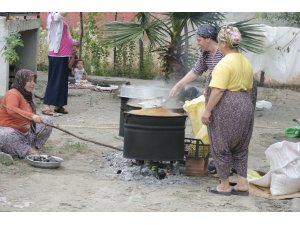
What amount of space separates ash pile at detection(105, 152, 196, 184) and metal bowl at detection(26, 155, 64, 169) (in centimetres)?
61

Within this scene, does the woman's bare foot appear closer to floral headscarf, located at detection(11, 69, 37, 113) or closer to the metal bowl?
the metal bowl

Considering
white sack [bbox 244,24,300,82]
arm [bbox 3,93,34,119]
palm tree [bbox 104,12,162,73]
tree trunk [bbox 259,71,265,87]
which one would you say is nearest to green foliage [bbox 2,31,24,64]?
palm tree [bbox 104,12,162,73]

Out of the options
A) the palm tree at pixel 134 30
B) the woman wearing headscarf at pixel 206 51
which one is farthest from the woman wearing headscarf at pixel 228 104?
the palm tree at pixel 134 30

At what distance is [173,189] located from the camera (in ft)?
22.4

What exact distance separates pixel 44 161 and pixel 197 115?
69.6 inches

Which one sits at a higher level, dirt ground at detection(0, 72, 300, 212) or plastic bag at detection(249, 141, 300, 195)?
plastic bag at detection(249, 141, 300, 195)

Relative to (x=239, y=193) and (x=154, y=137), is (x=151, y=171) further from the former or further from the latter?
(x=239, y=193)

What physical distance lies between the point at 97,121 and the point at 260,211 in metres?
4.87

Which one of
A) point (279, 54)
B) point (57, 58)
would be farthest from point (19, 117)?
point (279, 54)

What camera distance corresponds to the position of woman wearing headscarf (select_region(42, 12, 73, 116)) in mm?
10680
